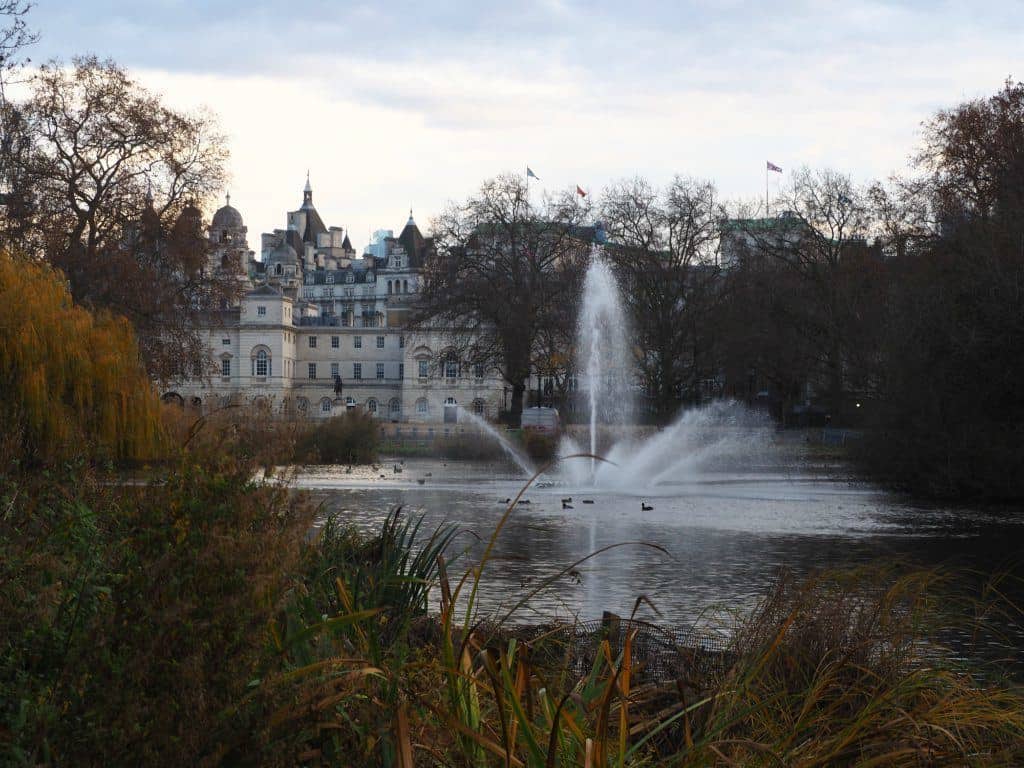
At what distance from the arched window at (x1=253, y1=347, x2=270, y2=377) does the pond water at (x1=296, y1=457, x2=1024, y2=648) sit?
7284 centimetres

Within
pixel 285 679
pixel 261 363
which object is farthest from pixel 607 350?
pixel 261 363

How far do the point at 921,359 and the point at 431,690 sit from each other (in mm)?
23760

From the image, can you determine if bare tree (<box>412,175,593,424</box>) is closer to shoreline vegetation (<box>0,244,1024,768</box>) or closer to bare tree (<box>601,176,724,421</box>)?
bare tree (<box>601,176,724,421</box>)

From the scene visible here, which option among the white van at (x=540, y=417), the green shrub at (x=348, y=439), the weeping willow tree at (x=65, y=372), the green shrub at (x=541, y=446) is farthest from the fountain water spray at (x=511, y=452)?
the weeping willow tree at (x=65, y=372)

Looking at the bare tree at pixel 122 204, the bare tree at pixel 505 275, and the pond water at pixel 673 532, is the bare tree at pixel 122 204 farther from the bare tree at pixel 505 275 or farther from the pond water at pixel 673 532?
the bare tree at pixel 505 275

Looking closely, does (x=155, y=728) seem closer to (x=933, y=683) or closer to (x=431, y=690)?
(x=431, y=690)

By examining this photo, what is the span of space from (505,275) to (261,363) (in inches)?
2104

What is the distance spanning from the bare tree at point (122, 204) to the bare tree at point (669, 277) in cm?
2206

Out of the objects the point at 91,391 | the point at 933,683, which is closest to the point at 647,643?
the point at 933,683

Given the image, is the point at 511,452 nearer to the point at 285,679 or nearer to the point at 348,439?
the point at 348,439

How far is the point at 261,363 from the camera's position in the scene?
337 feet

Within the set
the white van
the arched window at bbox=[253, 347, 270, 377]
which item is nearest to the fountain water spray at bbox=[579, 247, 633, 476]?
the white van

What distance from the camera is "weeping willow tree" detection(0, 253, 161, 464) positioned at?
1562 cm

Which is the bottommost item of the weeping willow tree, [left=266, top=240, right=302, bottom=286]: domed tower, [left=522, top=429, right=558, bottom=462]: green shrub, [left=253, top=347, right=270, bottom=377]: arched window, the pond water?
the pond water
